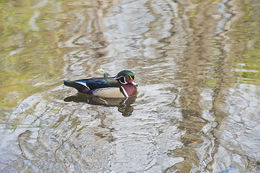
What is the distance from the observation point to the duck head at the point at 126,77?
8.52m

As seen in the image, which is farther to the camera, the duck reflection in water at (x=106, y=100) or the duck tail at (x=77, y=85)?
the duck tail at (x=77, y=85)

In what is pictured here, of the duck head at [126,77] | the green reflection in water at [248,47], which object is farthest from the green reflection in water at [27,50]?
the green reflection in water at [248,47]

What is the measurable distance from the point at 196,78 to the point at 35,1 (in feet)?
33.8

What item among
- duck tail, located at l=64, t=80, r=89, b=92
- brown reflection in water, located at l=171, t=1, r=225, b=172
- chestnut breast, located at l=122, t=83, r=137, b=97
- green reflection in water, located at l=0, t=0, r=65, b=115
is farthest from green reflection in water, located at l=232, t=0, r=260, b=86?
green reflection in water, located at l=0, t=0, r=65, b=115

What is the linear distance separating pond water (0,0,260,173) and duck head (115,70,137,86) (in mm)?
314

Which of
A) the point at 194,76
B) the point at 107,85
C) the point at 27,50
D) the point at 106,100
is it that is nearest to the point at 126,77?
the point at 107,85

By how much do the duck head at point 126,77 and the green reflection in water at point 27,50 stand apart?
1.38m

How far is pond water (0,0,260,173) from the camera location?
589cm

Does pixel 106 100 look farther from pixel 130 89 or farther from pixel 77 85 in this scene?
pixel 77 85

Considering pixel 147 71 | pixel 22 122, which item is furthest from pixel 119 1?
pixel 22 122

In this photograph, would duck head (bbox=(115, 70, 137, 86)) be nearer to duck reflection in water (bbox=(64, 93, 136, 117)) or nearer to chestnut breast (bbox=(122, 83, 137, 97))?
chestnut breast (bbox=(122, 83, 137, 97))

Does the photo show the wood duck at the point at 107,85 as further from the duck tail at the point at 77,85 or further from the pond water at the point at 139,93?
the pond water at the point at 139,93

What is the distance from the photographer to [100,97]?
28.4 feet

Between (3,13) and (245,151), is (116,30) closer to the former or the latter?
(3,13)
